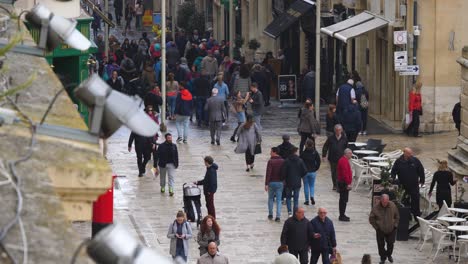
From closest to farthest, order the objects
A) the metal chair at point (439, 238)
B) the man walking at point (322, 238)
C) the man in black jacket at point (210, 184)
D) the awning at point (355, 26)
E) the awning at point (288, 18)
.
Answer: the man walking at point (322, 238)
the metal chair at point (439, 238)
the man in black jacket at point (210, 184)
the awning at point (355, 26)
the awning at point (288, 18)

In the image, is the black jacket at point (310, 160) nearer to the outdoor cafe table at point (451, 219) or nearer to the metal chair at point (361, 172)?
the metal chair at point (361, 172)

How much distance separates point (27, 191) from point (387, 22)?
116ft

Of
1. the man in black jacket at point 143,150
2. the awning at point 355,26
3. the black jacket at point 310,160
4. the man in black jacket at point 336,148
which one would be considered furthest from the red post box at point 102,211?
the awning at point 355,26

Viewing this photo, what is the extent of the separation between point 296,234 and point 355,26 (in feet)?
70.0

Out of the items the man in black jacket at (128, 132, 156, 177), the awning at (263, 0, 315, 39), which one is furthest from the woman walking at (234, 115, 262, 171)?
the awning at (263, 0, 315, 39)

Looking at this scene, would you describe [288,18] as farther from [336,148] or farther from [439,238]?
[439,238]

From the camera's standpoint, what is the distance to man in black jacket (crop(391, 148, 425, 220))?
2606cm

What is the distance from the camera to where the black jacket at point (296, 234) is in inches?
848

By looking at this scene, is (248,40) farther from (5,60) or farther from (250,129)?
(5,60)

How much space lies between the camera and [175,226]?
21484 mm

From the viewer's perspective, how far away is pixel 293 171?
26297mm

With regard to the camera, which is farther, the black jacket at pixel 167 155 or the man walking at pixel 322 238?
the black jacket at pixel 167 155

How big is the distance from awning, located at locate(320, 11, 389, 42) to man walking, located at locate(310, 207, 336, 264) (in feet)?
64.4

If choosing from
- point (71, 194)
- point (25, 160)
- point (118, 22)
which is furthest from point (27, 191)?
point (118, 22)
